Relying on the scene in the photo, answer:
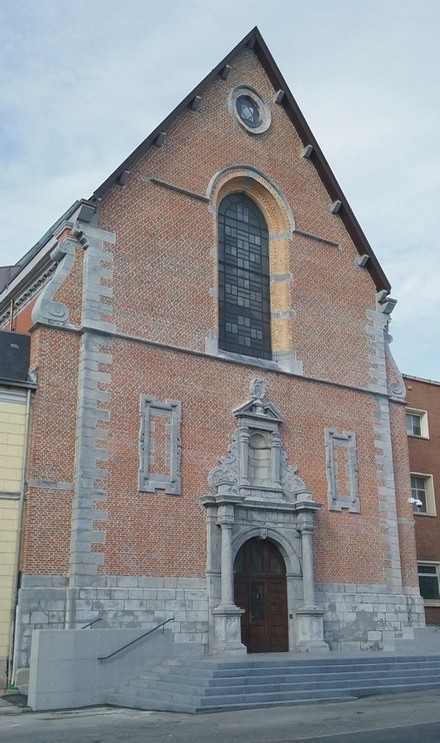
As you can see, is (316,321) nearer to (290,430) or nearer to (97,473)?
(290,430)

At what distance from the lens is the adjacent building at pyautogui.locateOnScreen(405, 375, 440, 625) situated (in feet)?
85.3

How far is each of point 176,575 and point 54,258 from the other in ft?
26.1

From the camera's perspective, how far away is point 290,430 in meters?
21.0

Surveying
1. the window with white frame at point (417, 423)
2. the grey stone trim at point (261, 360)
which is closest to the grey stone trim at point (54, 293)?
the grey stone trim at point (261, 360)

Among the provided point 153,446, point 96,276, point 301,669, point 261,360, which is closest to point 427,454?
point 261,360

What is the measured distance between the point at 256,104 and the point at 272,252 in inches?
181

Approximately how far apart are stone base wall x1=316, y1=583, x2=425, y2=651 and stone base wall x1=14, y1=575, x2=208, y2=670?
12.1 ft

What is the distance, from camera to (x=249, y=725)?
1180cm

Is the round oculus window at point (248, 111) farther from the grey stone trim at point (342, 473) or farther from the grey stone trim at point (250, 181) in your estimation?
the grey stone trim at point (342, 473)

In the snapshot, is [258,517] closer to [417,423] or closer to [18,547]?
[18,547]

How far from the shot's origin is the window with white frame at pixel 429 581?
2584 centimetres

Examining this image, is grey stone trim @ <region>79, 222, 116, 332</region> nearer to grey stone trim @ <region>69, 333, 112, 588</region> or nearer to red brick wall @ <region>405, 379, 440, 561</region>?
grey stone trim @ <region>69, 333, 112, 588</region>

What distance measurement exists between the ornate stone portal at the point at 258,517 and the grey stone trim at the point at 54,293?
16.6 ft

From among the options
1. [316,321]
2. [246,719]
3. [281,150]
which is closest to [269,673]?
[246,719]
